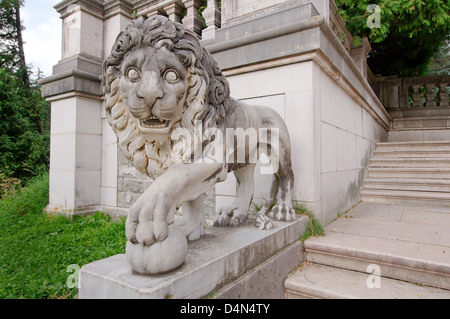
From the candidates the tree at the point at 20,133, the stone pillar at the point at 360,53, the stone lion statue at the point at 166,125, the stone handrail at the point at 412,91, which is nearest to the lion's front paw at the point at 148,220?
the stone lion statue at the point at 166,125

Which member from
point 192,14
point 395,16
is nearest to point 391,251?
point 192,14

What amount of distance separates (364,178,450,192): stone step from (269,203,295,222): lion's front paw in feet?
9.50

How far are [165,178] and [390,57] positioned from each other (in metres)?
9.39

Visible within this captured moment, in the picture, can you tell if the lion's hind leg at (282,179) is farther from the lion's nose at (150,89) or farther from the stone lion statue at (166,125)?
the lion's nose at (150,89)

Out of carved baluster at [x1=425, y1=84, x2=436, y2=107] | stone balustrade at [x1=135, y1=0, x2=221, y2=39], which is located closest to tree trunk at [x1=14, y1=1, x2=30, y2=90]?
stone balustrade at [x1=135, y1=0, x2=221, y2=39]

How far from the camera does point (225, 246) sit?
1.60 metres

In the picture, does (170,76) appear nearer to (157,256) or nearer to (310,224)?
(157,256)

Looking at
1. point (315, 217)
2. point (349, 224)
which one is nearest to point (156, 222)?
point (315, 217)

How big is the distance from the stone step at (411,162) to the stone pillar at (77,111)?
15.8ft

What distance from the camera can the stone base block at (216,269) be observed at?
46.3 inches

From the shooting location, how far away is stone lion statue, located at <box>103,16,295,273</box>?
4.13 feet

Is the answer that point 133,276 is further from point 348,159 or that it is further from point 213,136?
point 348,159

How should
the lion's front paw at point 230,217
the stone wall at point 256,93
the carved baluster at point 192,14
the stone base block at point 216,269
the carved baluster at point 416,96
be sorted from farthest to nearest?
1. the carved baluster at point 416,96
2. the carved baluster at point 192,14
3. the stone wall at point 256,93
4. the lion's front paw at point 230,217
5. the stone base block at point 216,269

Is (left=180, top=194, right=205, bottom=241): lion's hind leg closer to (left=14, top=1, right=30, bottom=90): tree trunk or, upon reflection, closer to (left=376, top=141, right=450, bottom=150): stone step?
(left=376, top=141, right=450, bottom=150): stone step
